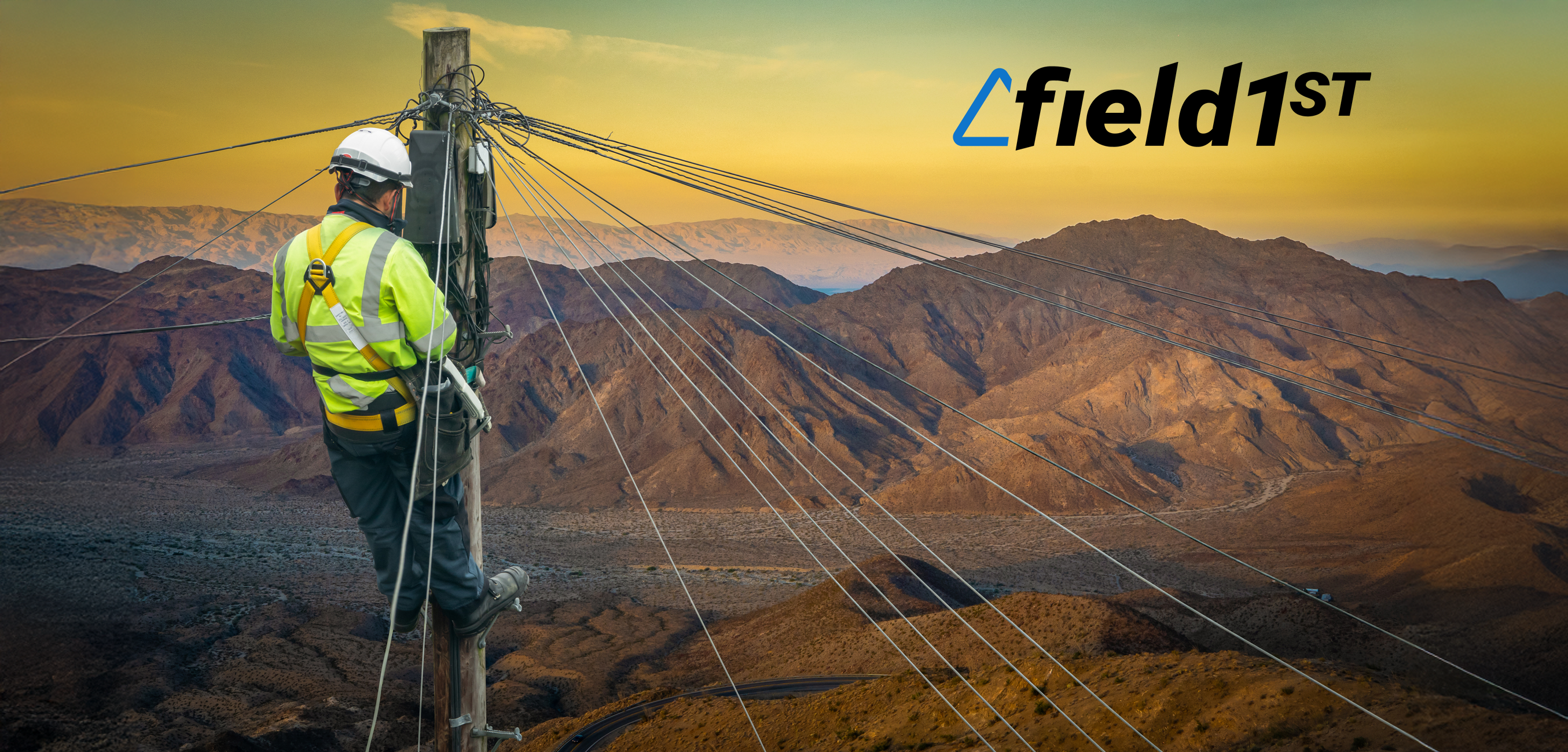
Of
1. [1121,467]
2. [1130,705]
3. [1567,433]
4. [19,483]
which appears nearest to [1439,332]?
[1567,433]

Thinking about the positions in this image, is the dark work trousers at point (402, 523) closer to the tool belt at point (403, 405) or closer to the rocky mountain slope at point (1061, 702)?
the tool belt at point (403, 405)

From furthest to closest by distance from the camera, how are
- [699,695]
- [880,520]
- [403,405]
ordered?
[880,520] < [699,695] < [403,405]

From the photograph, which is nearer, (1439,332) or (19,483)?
(19,483)

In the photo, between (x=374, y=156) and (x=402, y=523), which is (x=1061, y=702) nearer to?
(x=402, y=523)

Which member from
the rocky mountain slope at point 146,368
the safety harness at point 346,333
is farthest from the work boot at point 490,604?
the rocky mountain slope at point 146,368

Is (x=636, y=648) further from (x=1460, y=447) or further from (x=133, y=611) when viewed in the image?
(x=1460, y=447)

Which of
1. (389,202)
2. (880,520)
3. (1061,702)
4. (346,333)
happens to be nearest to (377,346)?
(346,333)
